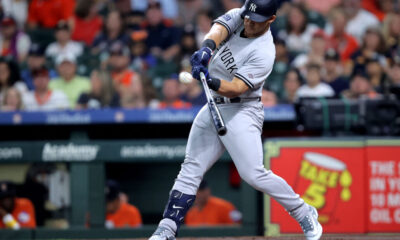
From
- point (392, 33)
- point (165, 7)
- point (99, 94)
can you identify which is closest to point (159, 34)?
point (165, 7)

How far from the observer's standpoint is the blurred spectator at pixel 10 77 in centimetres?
816

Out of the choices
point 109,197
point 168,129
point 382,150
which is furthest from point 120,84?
point 382,150

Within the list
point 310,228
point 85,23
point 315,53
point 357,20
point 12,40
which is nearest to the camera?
point 310,228

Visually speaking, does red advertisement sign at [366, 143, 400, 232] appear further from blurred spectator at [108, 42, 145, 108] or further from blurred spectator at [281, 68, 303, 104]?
blurred spectator at [108, 42, 145, 108]

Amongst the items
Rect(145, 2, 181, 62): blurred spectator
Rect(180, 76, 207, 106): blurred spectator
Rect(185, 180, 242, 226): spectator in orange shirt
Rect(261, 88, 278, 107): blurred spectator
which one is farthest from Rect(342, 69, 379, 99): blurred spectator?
Rect(145, 2, 181, 62): blurred spectator

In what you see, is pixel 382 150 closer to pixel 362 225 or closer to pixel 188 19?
pixel 362 225

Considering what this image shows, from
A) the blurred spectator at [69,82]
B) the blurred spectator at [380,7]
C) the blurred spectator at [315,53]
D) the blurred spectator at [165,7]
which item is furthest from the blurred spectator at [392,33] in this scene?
the blurred spectator at [69,82]

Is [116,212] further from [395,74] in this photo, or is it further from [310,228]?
[395,74]

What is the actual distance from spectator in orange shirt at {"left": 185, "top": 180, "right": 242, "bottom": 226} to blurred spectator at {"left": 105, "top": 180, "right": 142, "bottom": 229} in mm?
553

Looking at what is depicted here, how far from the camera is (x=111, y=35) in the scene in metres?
9.18

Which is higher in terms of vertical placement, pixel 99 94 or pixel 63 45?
pixel 63 45

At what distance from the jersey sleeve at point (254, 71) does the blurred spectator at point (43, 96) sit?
3872mm

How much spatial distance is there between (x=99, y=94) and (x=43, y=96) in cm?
73

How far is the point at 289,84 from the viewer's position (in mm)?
7824
